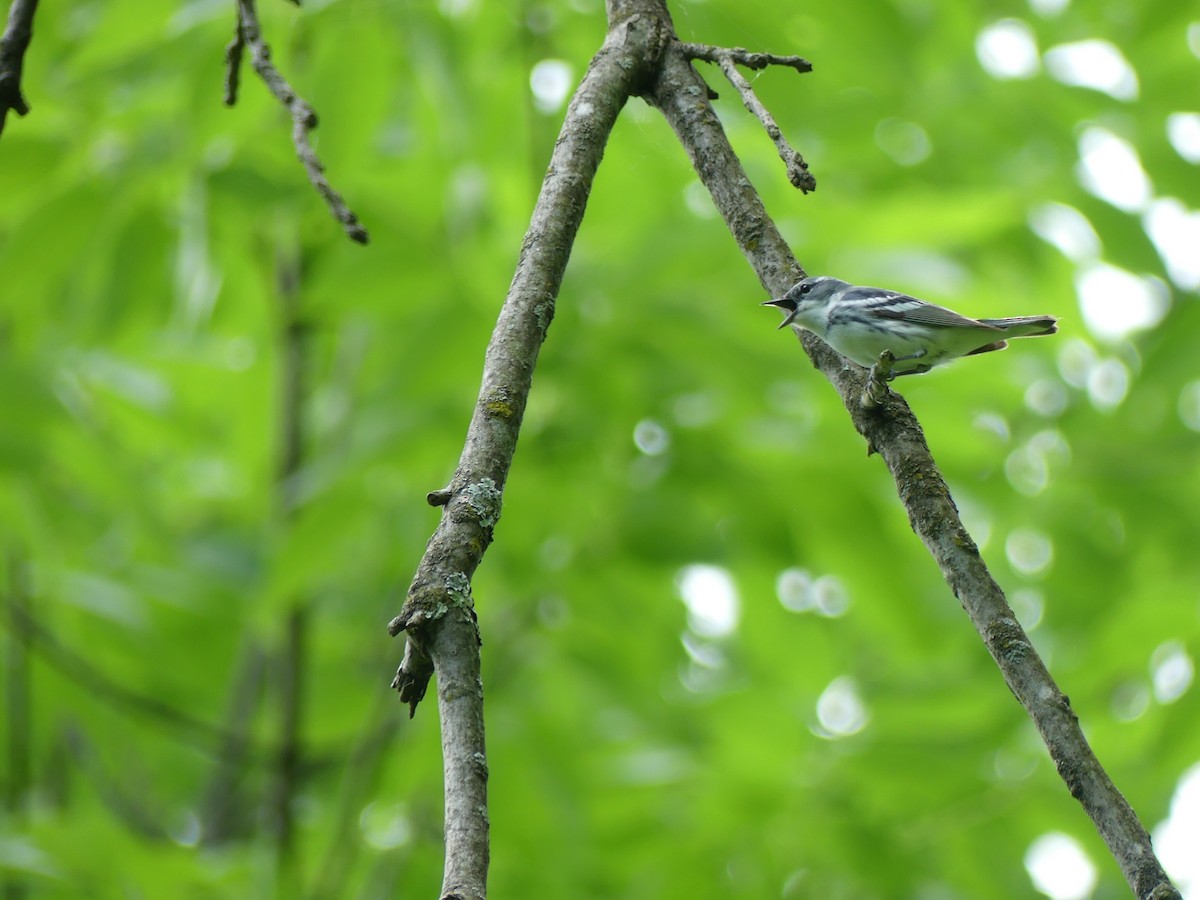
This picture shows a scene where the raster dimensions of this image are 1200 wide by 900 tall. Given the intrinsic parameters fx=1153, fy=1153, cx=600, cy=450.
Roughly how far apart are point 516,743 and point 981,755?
6.15 feet

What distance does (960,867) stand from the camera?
496 cm

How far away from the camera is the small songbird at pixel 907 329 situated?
2.96 metres

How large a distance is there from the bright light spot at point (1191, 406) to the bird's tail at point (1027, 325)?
2.96 metres

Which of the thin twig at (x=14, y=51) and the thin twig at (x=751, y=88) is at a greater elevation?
the thin twig at (x=14, y=51)

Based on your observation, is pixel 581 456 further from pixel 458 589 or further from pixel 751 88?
pixel 458 589

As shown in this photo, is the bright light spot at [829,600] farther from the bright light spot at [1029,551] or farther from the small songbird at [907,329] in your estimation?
the small songbird at [907,329]

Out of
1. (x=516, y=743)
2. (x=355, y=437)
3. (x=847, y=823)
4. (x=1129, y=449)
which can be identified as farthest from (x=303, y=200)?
(x=1129, y=449)

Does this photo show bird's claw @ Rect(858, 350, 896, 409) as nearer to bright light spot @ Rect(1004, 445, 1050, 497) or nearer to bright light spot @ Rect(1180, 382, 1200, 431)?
bright light spot @ Rect(1004, 445, 1050, 497)

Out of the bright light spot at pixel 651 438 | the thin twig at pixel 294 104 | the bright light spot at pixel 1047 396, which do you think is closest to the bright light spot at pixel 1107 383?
the bright light spot at pixel 1047 396

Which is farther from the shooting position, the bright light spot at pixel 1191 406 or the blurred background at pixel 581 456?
the bright light spot at pixel 1191 406

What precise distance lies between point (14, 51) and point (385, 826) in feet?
14.6

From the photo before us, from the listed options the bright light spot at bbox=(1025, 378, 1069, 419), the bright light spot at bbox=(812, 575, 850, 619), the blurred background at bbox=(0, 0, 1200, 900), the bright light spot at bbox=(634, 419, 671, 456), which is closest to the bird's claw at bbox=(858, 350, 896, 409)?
the blurred background at bbox=(0, 0, 1200, 900)

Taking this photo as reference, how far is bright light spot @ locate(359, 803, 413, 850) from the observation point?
17.0 feet

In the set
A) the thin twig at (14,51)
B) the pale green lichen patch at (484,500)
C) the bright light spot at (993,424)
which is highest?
the bright light spot at (993,424)
